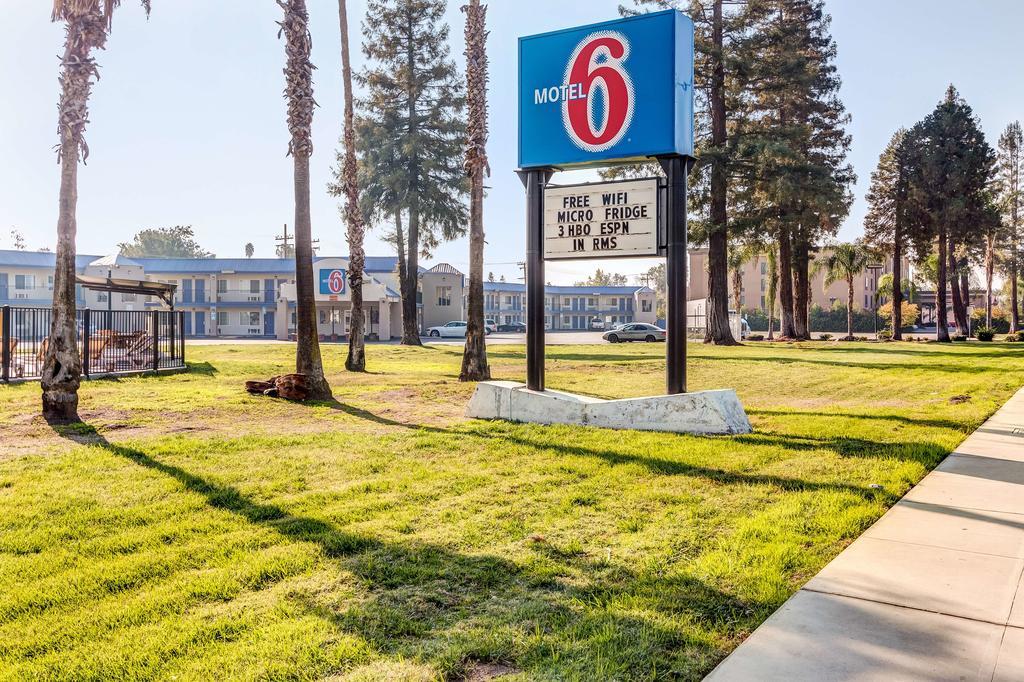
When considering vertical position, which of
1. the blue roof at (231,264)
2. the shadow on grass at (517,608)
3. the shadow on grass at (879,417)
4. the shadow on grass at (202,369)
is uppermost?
the blue roof at (231,264)

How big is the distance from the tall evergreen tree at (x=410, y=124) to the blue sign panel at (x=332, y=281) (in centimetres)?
732

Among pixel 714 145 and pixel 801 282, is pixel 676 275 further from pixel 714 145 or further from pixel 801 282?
pixel 801 282

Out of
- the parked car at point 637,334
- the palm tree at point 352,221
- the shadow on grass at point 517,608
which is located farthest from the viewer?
the parked car at point 637,334

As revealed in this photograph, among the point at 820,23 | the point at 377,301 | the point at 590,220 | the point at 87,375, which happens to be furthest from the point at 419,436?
the point at 377,301

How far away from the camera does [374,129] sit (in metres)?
41.8

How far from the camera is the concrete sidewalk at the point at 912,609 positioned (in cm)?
323

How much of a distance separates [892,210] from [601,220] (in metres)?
43.9

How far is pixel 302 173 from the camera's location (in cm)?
1483

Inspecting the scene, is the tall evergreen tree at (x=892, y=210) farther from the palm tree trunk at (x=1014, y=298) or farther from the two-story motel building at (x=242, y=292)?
the two-story motel building at (x=242, y=292)

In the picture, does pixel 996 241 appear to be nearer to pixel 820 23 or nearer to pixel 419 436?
pixel 820 23

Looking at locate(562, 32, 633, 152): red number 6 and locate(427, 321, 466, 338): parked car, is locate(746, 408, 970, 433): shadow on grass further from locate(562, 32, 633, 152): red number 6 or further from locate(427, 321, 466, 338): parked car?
locate(427, 321, 466, 338): parked car

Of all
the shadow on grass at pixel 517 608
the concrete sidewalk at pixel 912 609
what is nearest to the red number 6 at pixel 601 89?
the concrete sidewalk at pixel 912 609

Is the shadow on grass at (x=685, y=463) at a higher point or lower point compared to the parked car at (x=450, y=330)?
lower

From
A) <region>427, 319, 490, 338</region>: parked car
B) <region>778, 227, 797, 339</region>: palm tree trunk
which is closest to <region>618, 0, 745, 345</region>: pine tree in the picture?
<region>778, 227, 797, 339</region>: palm tree trunk
